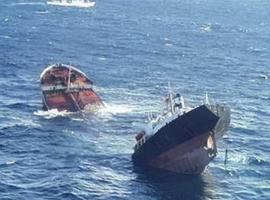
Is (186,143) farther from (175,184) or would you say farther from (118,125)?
(118,125)

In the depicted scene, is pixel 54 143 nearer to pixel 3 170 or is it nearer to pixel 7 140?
pixel 7 140

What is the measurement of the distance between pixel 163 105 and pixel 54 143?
3104 cm

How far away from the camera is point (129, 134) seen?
105375 mm

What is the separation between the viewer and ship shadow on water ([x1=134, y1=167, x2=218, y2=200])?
81.9m

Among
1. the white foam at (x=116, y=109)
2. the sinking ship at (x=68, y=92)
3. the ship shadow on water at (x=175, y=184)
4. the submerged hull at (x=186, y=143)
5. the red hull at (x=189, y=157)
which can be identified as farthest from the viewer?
the white foam at (x=116, y=109)

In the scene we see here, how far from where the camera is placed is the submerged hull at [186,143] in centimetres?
8581

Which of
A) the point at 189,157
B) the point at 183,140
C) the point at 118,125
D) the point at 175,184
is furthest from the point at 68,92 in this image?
the point at 175,184

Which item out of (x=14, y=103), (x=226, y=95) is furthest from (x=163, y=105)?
(x=14, y=103)

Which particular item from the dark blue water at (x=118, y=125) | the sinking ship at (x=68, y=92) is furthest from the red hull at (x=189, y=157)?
the sinking ship at (x=68, y=92)

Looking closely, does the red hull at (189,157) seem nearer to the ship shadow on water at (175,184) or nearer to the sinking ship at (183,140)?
the sinking ship at (183,140)

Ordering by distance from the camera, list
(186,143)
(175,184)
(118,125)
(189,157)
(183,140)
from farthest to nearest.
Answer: (118,125) → (189,157) → (186,143) → (183,140) → (175,184)

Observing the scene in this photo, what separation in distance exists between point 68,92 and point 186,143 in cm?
4013

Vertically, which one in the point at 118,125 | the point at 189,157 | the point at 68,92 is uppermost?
the point at 68,92

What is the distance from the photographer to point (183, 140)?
87375 millimetres
